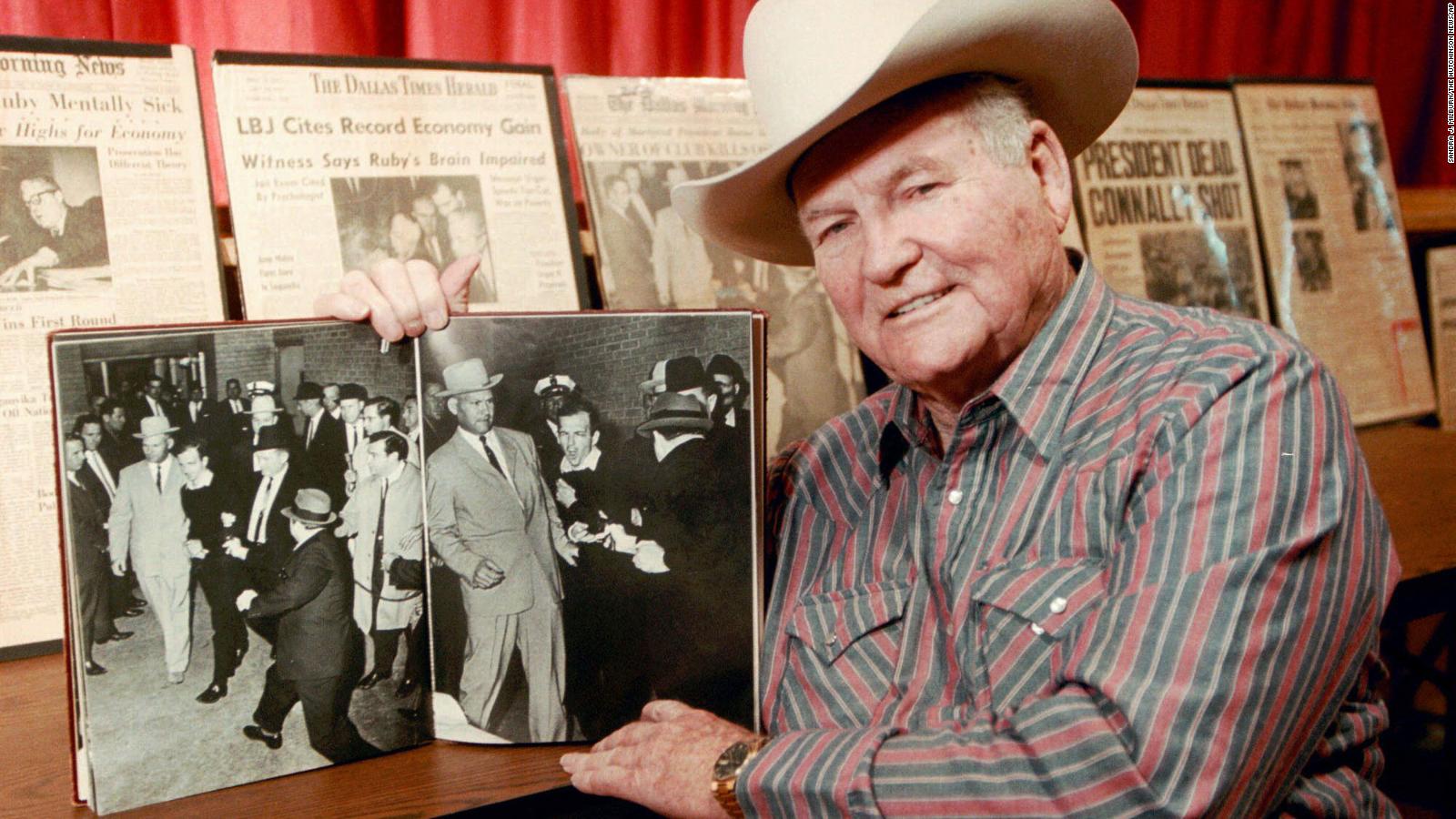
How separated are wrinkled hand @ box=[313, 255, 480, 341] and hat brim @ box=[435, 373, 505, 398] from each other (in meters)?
0.06

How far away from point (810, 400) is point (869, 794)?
0.83m

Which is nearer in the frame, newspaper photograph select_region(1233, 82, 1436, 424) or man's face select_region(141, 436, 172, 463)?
man's face select_region(141, 436, 172, 463)

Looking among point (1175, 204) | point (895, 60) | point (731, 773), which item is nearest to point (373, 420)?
point (731, 773)

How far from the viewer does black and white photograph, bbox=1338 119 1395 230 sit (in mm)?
2168

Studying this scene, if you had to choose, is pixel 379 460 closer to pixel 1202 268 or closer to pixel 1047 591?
pixel 1047 591

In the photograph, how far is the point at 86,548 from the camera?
0.88 meters

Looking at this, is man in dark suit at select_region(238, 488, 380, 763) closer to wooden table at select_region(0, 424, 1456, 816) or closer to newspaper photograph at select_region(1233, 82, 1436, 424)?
wooden table at select_region(0, 424, 1456, 816)

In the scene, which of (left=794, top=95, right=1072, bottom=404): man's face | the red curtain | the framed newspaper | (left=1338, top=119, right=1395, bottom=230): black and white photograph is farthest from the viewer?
(left=1338, top=119, right=1395, bottom=230): black and white photograph

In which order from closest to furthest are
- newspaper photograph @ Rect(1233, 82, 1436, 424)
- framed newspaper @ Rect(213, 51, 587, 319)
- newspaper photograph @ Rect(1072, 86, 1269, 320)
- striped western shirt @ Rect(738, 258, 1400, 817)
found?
striped western shirt @ Rect(738, 258, 1400, 817) < framed newspaper @ Rect(213, 51, 587, 319) < newspaper photograph @ Rect(1072, 86, 1269, 320) < newspaper photograph @ Rect(1233, 82, 1436, 424)

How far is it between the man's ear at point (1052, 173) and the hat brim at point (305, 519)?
2.28 feet

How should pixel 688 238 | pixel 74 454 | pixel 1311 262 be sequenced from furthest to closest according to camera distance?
pixel 1311 262 → pixel 688 238 → pixel 74 454

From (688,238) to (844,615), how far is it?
2.16 feet

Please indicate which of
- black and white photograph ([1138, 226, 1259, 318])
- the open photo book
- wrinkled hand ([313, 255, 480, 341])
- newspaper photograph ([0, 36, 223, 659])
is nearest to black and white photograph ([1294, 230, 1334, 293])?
black and white photograph ([1138, 226, 1259, 318])

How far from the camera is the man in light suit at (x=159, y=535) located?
35.0 inches
